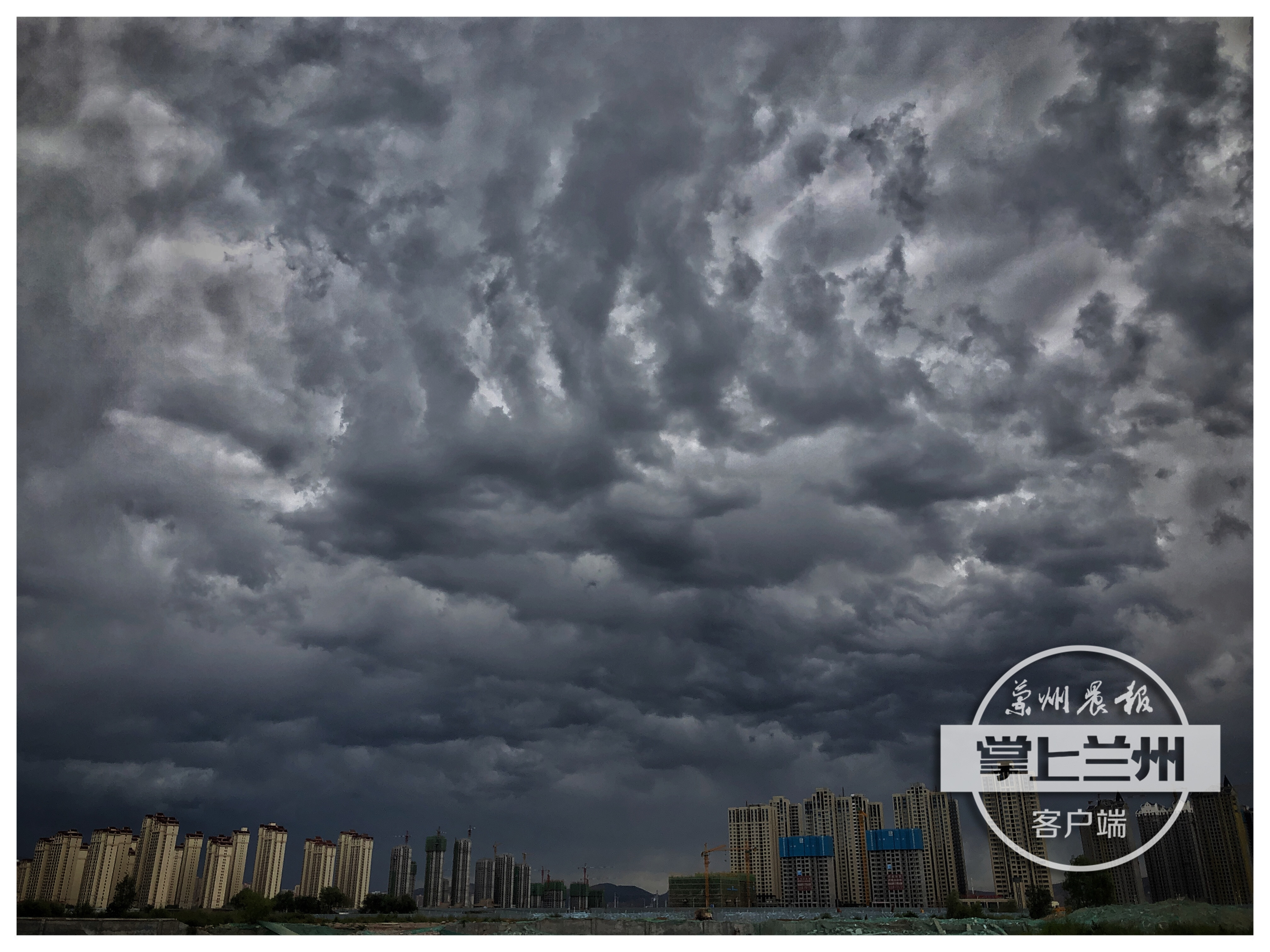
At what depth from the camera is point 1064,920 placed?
1390cm

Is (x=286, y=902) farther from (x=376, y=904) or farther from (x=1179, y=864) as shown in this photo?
(x=1179, y=864)

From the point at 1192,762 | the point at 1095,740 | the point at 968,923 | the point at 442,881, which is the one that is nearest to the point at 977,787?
the point at 1095,740

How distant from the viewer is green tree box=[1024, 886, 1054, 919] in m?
19.6

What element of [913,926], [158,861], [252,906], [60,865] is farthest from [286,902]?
[913,926]

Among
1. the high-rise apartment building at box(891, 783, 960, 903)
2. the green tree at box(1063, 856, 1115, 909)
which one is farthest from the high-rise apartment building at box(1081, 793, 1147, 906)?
the high-rise apartment building at box(891, 783, 960, 903)

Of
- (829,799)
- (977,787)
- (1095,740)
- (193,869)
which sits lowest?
(193,869)

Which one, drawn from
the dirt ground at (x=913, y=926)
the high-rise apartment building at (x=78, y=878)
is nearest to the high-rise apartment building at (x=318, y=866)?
the high-rise apartment building at (x=78, y=878)

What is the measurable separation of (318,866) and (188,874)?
7.16m

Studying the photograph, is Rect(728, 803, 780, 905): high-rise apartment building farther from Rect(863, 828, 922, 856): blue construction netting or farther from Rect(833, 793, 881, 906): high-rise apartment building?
Rect(863, 828, 922, 856): blue construction netting

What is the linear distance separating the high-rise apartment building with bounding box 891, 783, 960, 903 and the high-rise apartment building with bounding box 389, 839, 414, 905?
3524 cm

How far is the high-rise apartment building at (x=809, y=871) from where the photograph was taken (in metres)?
40.3

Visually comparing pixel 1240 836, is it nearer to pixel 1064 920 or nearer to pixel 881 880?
pixel 1064 920

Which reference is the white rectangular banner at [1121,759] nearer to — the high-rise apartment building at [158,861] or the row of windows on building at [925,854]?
the row of windows on building at [925,854]
